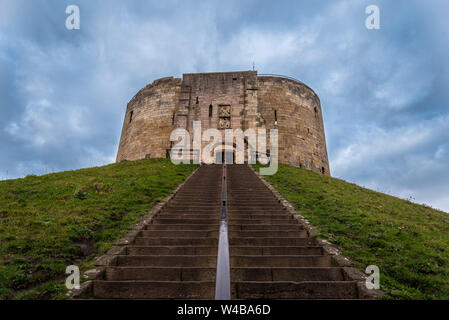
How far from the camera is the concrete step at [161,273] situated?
3368 millimetres

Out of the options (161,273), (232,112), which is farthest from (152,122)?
(161,273)

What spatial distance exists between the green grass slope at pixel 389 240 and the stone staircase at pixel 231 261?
21.4 inches

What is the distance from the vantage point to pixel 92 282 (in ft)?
10.4

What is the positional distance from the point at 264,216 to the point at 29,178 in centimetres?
886

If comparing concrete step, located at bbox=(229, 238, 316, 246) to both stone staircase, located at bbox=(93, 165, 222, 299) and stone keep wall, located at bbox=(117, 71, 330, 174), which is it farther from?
stone keep wall, located at bbox=(117, 71, 330, 174)

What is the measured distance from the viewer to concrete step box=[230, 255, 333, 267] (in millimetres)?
3775

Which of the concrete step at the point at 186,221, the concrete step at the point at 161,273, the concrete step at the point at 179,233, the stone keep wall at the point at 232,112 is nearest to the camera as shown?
the concrete step at the point at 161,273

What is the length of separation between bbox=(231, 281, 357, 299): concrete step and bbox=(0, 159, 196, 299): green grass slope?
201cm

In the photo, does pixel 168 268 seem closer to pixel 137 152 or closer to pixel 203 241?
pixel 203 241

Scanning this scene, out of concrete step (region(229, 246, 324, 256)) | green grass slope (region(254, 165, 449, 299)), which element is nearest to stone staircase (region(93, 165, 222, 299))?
concrete step (region(229, 246, 324, 256))

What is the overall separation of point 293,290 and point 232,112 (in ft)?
52.7

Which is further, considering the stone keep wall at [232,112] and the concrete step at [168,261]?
the stone keep wall at [232,112]

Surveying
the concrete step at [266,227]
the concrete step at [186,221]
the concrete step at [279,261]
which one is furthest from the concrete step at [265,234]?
the concrete step at [279,261]

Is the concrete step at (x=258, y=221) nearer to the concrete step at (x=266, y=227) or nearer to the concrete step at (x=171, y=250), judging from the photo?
the concrete step at (x=266, y=227)
